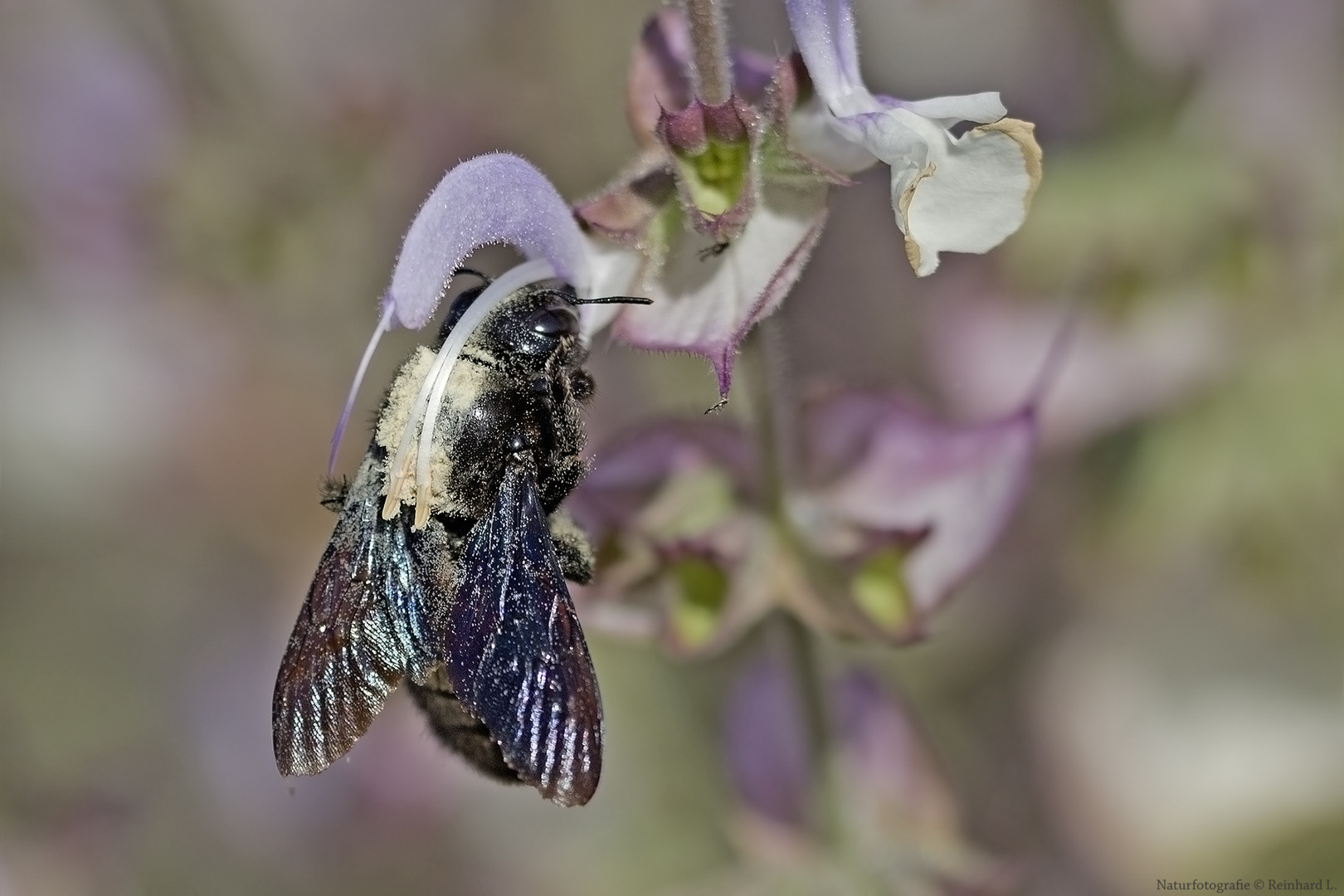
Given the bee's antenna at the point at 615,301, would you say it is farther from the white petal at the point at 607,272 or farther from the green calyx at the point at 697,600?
the green calyx at the point at 697,600

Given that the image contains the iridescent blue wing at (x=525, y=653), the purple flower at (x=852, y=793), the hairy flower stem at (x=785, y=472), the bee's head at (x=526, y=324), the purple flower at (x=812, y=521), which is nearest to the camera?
the iridescent blue wing at (x=525, y=653)

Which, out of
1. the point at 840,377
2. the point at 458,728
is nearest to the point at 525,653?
the point at 458,728

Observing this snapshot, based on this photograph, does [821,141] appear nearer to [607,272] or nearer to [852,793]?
[607,272]

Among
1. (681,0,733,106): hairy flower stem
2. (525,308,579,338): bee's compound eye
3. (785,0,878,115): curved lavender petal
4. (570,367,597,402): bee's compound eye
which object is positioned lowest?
(570,367,597,402): bee's compound eye

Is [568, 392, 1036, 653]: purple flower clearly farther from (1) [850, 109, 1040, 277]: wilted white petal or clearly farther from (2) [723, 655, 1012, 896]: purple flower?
(1) [850, 109, 1040, 277]: wilted white petal

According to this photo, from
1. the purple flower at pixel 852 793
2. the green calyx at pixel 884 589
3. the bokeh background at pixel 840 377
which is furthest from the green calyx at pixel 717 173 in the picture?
the bokeh background at pixel 840 377

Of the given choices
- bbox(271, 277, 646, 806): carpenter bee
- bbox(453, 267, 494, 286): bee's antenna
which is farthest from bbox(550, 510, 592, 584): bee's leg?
bbox(453, 267, 494, 286): bee's antenna

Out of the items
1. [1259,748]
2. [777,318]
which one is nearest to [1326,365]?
[1259,748]
